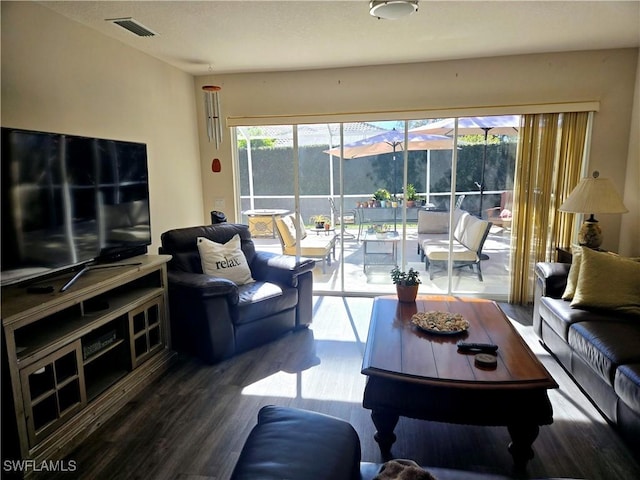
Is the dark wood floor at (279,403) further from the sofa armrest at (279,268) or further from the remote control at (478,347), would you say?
the sofa armrest at (279,268)

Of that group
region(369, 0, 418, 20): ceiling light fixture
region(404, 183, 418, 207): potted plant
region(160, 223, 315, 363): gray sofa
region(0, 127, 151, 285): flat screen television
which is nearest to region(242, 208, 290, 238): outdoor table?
region(160, 223, 315, 363): gray sofa

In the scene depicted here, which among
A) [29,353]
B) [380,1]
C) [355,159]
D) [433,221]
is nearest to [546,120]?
[433,221]

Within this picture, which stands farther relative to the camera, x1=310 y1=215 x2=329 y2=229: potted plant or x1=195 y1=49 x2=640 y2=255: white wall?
x1=310 y1=215 x2=329 y2=229: potted plant

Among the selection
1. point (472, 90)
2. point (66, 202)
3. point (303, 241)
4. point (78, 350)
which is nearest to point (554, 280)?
point (472, 90)

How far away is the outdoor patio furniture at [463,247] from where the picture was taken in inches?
176

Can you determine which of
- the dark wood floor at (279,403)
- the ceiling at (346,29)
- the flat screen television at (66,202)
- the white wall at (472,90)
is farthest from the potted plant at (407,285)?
the white wall at (472,90)

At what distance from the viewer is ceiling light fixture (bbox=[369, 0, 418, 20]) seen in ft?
8.52

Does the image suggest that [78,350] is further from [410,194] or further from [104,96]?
[410,194]

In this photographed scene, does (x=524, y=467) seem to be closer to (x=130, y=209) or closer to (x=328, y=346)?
(x=328, y=346)

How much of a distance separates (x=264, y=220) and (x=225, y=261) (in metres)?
1.45

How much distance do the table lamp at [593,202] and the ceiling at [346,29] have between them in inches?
48.6

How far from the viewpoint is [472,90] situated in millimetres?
4219

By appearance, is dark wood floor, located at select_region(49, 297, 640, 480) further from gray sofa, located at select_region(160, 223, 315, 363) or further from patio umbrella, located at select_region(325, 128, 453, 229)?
patio umbrella, located at select_region(325, 128, 453, 229)

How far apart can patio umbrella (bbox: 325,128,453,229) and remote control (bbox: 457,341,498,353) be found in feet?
8.61
